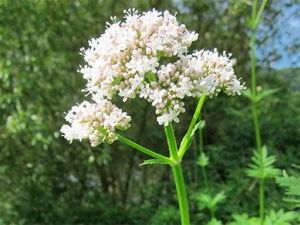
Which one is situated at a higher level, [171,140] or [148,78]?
[148,78]

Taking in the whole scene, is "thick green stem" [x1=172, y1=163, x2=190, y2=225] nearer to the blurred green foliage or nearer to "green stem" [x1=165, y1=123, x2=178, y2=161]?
"green stem" [x1=165, y1=123, x2=178, y2=161]

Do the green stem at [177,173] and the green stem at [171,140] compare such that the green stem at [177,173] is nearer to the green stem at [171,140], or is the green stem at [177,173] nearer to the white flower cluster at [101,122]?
the green stem at [171,140]

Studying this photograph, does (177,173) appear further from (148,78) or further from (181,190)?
(148,78)

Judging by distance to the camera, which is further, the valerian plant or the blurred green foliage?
the blurred green foliage

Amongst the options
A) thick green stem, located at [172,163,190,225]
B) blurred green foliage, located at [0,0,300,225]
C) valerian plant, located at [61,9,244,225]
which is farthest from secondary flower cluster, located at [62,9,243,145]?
blurred green foliage, located at [0,0,300,225]

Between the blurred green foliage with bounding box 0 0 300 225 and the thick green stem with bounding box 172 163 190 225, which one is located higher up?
the blurred green foliage with bounding box 0 0 300 225

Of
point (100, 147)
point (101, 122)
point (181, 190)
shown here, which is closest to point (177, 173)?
point (181, 190)

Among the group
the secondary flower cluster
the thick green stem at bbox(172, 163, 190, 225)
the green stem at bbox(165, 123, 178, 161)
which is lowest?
the thick green stem at bbox(172, 163, 190, 225)
